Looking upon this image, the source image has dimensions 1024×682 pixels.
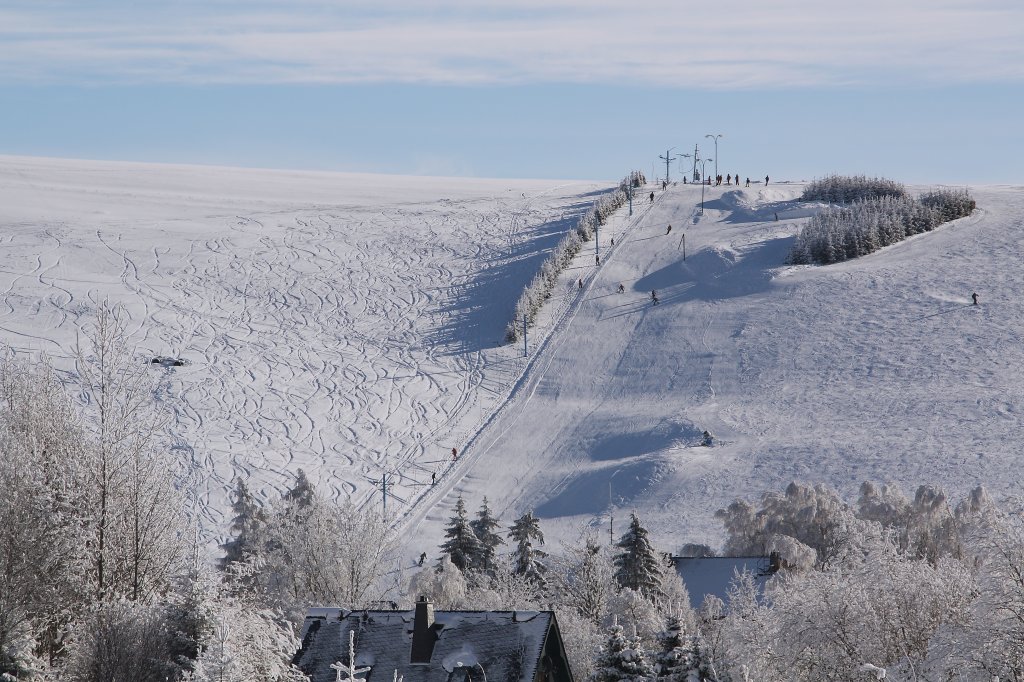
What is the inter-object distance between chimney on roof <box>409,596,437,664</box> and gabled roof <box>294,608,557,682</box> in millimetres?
107

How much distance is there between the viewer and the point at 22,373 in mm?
31953

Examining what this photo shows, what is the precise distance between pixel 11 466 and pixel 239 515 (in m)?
21.8

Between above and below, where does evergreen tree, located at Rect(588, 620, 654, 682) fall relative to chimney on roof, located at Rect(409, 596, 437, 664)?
below

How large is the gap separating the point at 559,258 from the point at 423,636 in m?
63.6

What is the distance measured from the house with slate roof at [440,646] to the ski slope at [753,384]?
1026 inches

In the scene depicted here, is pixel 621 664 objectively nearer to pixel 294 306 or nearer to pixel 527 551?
pixel 527 551

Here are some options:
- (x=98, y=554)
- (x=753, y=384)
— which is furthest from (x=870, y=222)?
(x=98, y=554)

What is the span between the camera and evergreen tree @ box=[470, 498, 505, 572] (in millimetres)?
48737

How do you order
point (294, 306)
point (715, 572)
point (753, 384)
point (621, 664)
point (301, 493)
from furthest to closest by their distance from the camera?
point (294, 306)
point (753, 384)
point (301, 493)
point (715, 572)
point (621, 664)

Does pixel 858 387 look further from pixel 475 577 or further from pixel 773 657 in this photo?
pixel 773 657

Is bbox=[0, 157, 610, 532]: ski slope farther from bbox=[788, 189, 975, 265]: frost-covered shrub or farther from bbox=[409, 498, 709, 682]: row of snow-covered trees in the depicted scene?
bbox=[788, 189, 975, 265]: frost-covered shrub

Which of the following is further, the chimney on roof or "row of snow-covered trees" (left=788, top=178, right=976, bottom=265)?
"row of snow-covered trees" (left=788, top=178, right=976, bottom=265)

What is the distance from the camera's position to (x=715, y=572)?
46.8 meters

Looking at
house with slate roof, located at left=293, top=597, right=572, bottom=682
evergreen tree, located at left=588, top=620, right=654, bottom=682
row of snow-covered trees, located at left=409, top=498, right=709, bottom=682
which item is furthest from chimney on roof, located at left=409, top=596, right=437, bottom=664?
row of snow-covered trees, located at left=409, top=498, right=709, bottom=682
